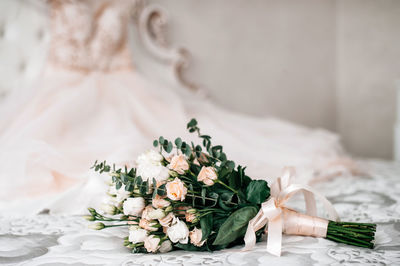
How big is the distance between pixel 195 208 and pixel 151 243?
0.36 ft

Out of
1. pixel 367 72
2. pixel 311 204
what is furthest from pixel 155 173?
pixel 367 72

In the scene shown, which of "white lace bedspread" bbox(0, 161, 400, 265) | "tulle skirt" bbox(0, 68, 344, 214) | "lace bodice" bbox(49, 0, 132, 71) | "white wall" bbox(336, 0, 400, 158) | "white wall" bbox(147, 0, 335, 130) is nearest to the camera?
"white lace bedspread" bbox(0, 161, 400, 265)

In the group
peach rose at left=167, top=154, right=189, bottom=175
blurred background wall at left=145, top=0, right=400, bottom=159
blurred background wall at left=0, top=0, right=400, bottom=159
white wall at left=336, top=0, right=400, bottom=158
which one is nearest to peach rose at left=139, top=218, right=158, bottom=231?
peach rose at left=167, top=154, right=189, bottom=175

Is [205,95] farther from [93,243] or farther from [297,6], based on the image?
[93,243]

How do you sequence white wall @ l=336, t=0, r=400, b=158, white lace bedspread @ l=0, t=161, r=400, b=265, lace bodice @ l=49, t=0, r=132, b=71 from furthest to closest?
white wall @ l=336, t=0, r=400, b=158, lace bodice @ l=49, t=0, r=132, b=71, white lace bedspread @ l=0, t=161, r=400, b=265

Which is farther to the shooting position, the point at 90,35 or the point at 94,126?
the point at 90,35

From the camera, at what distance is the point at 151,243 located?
2.22 ft

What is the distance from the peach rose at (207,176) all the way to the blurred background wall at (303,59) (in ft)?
6.21

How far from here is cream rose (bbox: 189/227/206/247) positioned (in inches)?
26.9

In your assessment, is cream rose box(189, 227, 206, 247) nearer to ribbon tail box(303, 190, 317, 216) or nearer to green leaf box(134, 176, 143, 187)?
green leaf box(134, 176, 143, 187)

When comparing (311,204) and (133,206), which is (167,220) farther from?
(311,204)

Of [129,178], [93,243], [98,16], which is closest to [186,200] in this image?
[129,178]

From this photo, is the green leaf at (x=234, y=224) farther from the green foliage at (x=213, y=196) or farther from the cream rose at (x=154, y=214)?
the cream rose at (x=154, y=214)

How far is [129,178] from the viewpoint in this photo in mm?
723
